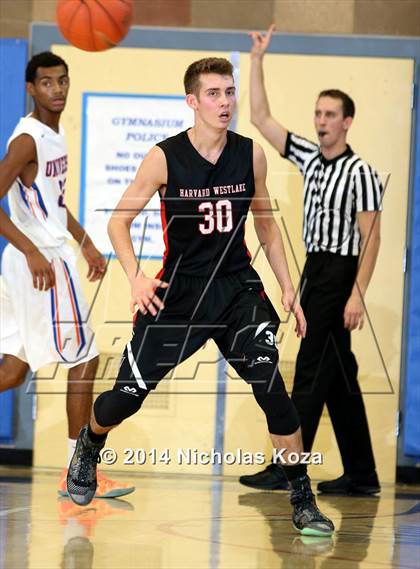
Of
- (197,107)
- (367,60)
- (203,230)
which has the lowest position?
(203,230)

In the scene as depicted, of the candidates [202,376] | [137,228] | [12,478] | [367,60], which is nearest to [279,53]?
[367,60]

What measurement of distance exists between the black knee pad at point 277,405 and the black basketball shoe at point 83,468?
0.79 m

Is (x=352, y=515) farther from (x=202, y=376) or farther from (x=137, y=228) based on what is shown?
(x=137, y=228)

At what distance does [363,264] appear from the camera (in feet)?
19.4

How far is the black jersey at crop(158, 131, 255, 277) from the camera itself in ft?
15.4

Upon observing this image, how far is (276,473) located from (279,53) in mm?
2337

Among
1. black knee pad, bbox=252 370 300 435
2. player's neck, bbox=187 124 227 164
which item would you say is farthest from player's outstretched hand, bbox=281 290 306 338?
player's neck, bbox=187 124 227 164

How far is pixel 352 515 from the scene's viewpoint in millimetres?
5273

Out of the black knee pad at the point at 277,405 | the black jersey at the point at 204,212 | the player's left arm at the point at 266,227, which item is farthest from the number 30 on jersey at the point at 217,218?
the black knee pad at the point at 277,405

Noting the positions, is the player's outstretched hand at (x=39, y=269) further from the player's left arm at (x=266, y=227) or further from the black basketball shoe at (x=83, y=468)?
the player's left arm at (x=266, y=227)

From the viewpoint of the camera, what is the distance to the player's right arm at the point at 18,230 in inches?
212

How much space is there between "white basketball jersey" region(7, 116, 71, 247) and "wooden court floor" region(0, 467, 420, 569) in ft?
4.12

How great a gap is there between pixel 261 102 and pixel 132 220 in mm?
1816

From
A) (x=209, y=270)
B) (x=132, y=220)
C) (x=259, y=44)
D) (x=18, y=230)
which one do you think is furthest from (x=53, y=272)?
(x=259, y=44)
